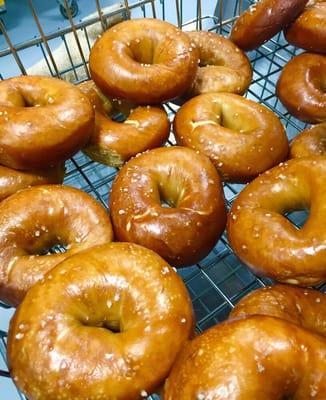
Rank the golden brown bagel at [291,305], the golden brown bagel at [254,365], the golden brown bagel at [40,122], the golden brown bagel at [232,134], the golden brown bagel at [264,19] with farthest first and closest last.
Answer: the golden brown bagel at [264,19]
the golden brown bagel at [232,134]
the golden brown bagel at [40,122]
the golden brown bagel at [291,305]
the golden brown bagel at [254,365]

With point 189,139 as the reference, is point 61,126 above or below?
above

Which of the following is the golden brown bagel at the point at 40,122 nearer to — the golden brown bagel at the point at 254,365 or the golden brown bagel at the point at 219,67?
the golden brown bagel at the point at 219,67

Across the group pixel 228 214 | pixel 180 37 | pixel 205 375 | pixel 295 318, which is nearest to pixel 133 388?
pixel 205 375

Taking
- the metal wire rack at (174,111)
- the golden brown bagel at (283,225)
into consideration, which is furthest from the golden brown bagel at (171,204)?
the metal wire rack at (174,111)

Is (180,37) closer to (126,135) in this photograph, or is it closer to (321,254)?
(126,135)

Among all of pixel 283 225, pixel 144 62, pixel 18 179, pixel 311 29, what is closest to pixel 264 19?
pixel 311 29

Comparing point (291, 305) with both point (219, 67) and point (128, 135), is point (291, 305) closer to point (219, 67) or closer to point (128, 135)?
point (128, 135)

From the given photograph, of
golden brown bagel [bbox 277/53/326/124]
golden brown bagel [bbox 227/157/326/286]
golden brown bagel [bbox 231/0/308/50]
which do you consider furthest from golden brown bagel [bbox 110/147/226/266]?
golden brown bagel [bbox 231/0/308/50]

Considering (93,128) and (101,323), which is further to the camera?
(93,128)
